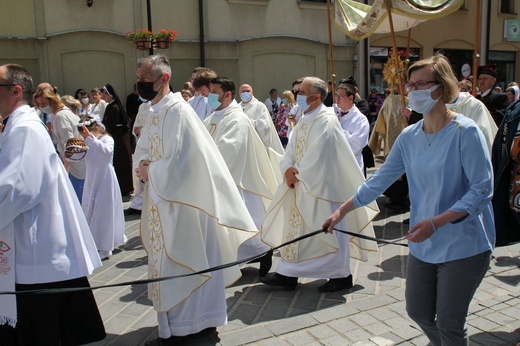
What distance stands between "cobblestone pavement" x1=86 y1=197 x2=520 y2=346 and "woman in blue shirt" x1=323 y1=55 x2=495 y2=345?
106cm

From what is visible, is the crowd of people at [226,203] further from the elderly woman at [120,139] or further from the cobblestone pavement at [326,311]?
the elderly woman at [120,139]

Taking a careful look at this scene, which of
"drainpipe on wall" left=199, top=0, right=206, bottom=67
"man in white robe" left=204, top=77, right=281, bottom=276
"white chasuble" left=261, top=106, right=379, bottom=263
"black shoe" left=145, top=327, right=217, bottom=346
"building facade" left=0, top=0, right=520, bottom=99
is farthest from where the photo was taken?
"drainpipe on wall" left=199, top=0, right=206, bottom=67

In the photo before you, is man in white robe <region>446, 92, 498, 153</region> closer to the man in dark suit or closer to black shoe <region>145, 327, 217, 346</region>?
the man in dark suit

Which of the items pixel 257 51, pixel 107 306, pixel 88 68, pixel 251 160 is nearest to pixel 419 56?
pixel 257 51

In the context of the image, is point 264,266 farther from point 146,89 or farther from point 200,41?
point 200,41

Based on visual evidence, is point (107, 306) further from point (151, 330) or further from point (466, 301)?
point (466, 301)

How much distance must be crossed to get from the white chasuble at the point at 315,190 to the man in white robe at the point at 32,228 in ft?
6.65

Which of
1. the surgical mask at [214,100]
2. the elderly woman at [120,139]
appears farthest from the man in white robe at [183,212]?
the elderly woman at [120,139]

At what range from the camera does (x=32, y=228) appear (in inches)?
116

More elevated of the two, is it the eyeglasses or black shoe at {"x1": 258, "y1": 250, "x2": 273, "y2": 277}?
the eyeglasses

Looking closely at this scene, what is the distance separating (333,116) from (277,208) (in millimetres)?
1002

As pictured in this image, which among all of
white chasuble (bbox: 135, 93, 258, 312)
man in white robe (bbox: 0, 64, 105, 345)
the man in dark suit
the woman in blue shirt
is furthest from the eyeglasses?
the man in dark suit

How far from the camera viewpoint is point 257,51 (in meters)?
17.6

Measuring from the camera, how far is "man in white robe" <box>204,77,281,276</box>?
528 centimetres
